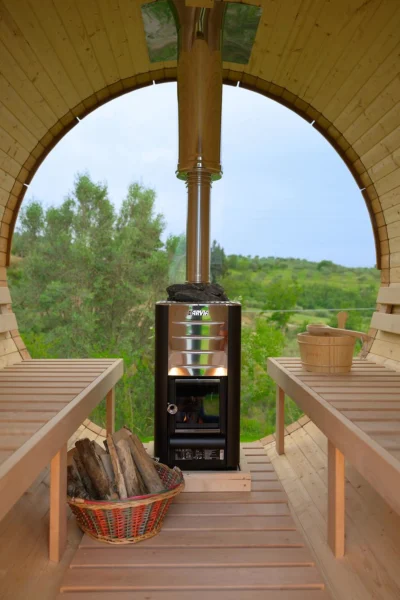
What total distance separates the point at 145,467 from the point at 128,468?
0.10m

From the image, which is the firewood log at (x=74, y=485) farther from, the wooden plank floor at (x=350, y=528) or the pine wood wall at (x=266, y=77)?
the pine wood wall at (x=266, y=77)

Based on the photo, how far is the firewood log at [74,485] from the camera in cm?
236

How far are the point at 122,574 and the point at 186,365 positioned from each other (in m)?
1.11

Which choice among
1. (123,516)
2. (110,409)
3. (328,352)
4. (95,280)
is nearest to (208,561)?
(123,516)

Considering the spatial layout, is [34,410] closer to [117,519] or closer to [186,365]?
[117,519]

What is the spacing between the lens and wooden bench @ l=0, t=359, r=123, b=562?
1.55 metres

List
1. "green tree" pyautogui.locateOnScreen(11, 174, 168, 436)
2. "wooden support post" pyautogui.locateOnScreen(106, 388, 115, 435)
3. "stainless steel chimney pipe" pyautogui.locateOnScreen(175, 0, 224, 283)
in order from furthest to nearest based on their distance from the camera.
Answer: "green tree" pyautogui.locateOnScreen(11, 174, 168, 436)
"wooden support post" pyautogui.locateOnScreen(106, 388, 115, 435)
"stainless steel chimney pipe" pyautogui.locateOnScreen(175, 0, 224, 283)

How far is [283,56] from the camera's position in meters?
3.69

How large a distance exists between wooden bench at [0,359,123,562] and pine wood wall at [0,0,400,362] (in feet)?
2.05

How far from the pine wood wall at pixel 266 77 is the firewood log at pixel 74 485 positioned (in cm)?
114

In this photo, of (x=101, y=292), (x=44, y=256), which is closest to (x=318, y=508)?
(x=101, y=292)

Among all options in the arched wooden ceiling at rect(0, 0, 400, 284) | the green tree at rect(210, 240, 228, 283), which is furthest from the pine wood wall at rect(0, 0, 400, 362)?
the green tree at rect(210, 240, 228, 283)

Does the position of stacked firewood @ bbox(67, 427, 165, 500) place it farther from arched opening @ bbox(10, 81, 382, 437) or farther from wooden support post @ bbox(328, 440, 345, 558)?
arched opening @ bbox(10, 81, 382, 437)

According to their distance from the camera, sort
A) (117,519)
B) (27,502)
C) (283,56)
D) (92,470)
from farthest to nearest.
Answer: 1. (283,56)
2. (27,502)
3. (92,470)
4. (117,519)
